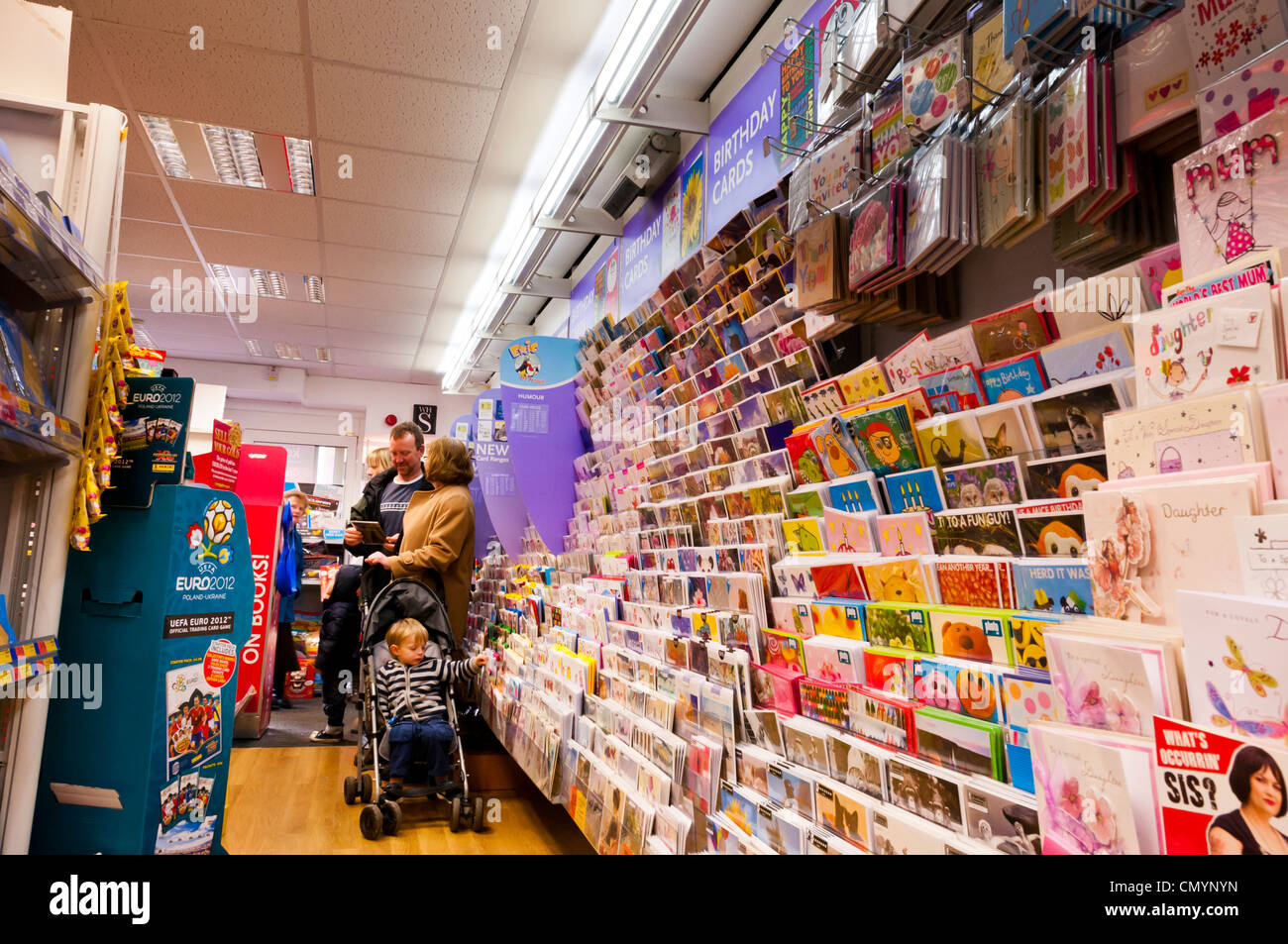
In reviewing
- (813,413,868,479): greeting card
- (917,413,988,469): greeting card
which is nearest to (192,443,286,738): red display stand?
(813,413,868,479): greeting card

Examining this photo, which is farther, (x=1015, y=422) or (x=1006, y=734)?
(x=1015, y=422)

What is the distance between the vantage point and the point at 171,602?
185 cm

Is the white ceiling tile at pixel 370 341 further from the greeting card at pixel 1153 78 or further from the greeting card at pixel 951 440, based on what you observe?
the greeting card at pixel 1153 78

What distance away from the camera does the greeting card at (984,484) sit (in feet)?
3.95

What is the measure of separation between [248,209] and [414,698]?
3239mm

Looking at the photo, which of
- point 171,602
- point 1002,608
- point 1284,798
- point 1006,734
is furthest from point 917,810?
point 171,602

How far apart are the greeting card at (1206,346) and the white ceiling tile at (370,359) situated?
7.75m

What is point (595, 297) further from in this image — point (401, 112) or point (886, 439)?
point (886, 439)

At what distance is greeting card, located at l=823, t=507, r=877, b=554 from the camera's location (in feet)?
4.84

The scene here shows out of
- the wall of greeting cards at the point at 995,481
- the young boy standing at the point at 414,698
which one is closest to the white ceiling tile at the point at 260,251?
the young boy standing at the point at 414,698
